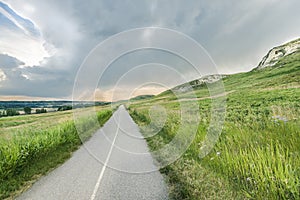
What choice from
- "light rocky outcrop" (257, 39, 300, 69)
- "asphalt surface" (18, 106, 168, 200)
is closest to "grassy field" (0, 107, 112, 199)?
"asphalt surface" (18, 106, 168, 200)

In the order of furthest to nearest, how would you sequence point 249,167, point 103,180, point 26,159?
point 26,159, point 103,180, point 249,167

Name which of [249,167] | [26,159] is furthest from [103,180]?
[249,167]

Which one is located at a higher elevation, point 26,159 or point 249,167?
point 249,167

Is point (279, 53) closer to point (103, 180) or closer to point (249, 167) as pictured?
point (249, 167)

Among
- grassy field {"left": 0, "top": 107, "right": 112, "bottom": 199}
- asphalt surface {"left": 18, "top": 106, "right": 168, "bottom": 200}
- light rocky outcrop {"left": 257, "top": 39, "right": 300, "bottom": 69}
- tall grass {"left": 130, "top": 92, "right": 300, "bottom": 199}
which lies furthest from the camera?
light rocky outcrop {"left": 257, "top": 39, "right": 300, "bottom": 69}

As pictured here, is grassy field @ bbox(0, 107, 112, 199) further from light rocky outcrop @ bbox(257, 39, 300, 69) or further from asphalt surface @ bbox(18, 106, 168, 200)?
light rocky outcrop @ bbox(257, 39, 300, 69)

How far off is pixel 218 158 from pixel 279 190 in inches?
95.9

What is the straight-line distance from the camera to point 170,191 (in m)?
5.49

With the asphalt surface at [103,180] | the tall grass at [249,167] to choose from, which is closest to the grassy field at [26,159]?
the asphalt surface at [103,180]

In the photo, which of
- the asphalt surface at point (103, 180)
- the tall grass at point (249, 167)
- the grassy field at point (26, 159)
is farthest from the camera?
the grassy field at point (26, 159)

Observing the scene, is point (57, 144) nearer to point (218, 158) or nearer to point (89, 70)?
point (89, 70)

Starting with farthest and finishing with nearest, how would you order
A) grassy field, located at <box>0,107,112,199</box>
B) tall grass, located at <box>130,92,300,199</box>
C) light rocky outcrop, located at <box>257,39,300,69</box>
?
light rocky outcrop, located at <box>257,39,300,69</box>
grassy field, located at <box>0,107,112,199</box>
tall grass, located at <box>130,92,300,199</box>

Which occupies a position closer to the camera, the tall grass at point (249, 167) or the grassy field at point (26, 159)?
the tall grass at point (249, 167)

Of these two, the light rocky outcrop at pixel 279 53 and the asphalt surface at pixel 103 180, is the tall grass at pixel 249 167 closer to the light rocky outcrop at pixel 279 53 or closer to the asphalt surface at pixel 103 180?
the asphalt surface at pixel 103 180
